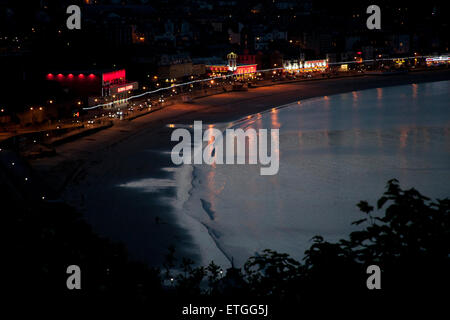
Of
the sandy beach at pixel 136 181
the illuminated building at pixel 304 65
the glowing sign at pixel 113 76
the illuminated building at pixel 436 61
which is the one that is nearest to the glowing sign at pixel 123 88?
the glowing sign at pixel 113 76

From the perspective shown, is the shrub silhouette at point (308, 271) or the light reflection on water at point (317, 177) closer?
the shrub silhouette at point (308, 271)

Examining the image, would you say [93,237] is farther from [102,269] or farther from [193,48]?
[193,48]

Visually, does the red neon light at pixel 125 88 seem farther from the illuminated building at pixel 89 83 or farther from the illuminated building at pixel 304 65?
the illuminated building at pixel 304 65

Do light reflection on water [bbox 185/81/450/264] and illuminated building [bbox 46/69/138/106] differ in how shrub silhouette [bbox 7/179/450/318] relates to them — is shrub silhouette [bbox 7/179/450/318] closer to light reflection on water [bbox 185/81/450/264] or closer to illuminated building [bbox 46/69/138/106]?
light reflection on water [bbox 185/81/450/264]

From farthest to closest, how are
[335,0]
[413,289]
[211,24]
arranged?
[335,0]
[211,24]
[413,289]

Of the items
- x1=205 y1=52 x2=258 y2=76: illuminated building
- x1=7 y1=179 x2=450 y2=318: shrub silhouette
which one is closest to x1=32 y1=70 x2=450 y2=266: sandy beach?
x1=7 y1=179 x2=450 y2=318: shrub silhouette

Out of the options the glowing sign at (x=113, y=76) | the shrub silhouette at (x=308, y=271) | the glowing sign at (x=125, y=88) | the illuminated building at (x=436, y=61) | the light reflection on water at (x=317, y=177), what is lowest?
Result: the light reflection on water at (x=317, y=177)

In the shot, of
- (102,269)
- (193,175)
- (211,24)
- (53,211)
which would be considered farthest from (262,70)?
(102,269)

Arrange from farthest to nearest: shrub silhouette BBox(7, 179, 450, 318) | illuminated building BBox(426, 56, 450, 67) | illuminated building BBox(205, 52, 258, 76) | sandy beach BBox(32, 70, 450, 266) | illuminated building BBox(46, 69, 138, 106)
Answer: illuminated building BBox(426, 56, 450, 67) → illuminated building BBox(205, 52, 258, 76) → illuminated building BBox(46, 69, 138, 106) → sandy beach BBox(32, 70, 450, 266) → shrub silhouette BBox(7, 179, 450, 318)

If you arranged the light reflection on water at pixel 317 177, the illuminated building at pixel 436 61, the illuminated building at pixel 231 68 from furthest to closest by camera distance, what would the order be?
the illuminated building at pixel 436 61, the illuminated building at pixel 231 68, the light reflection on water at pixel 317 177
